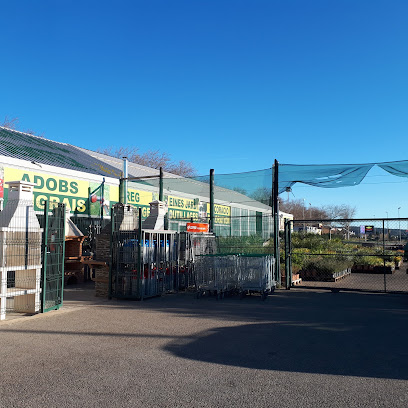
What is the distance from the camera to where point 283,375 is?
5.14 metres

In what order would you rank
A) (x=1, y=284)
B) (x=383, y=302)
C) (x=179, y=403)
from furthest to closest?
(x=383, y=302)
(x=1, y=284)
(x=179, y=403)

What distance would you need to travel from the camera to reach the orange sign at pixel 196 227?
14102 mm

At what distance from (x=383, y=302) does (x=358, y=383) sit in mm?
6775

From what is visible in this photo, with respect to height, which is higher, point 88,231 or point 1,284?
point 88,231

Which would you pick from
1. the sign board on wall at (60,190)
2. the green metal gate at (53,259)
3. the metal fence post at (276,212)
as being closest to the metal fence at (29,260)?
the green metal gate at (53,259)

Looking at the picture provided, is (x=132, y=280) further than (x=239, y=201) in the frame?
No

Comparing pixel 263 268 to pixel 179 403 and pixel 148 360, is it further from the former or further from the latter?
pixel 179 403

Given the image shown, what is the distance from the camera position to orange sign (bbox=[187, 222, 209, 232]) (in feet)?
46.3

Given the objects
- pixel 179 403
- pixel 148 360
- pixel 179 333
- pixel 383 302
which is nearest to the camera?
pixel 179 403

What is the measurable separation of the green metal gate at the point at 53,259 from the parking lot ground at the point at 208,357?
0.32m

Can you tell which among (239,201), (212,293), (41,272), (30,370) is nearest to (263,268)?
(212,293)

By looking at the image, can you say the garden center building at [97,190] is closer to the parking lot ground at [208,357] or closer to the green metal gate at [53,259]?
the green metal gate at [53,259]

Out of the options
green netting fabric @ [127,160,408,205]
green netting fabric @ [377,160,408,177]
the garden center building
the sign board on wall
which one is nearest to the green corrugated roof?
the garden center building

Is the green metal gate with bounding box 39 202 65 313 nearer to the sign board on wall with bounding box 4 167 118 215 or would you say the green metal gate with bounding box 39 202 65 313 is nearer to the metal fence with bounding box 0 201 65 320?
the metal fence with bounding box 0 201 65 320
